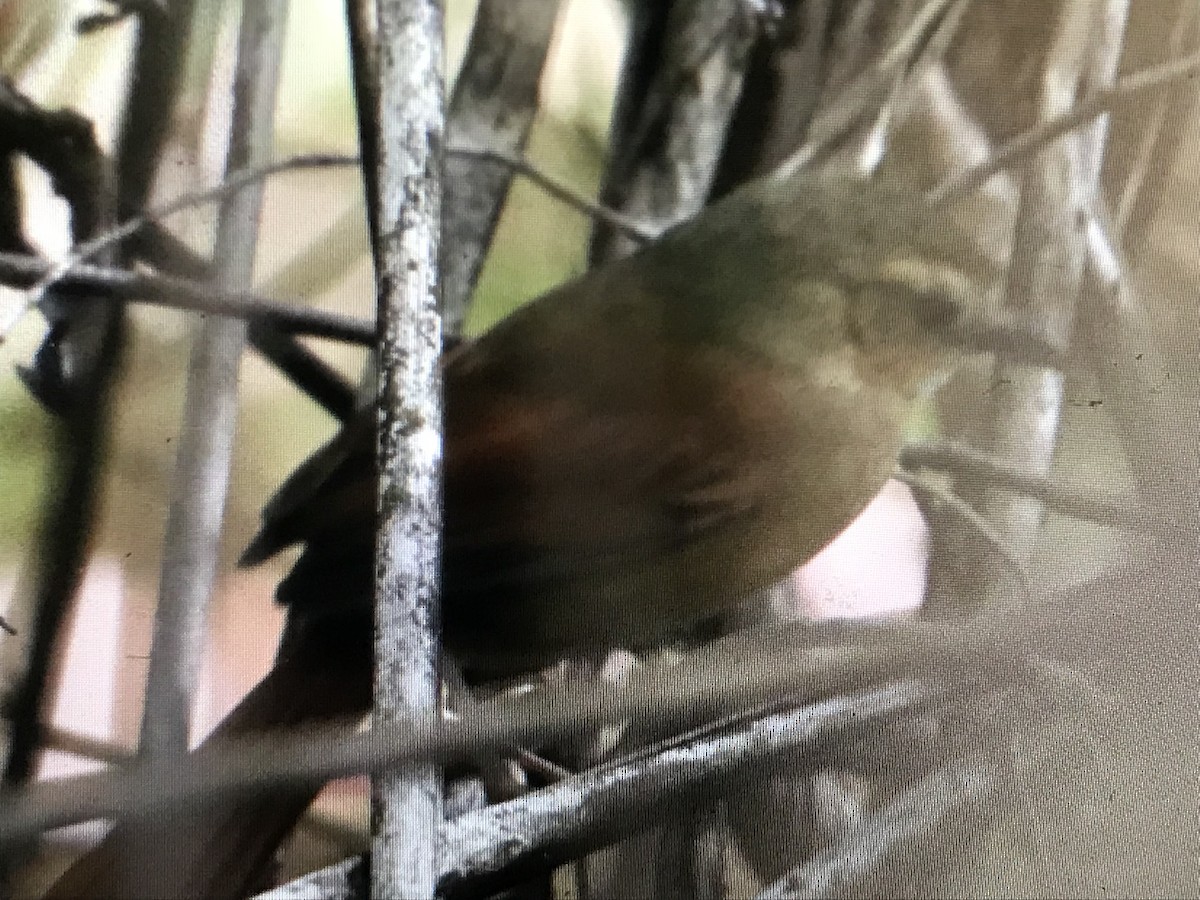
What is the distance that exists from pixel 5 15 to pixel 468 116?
0.27 m

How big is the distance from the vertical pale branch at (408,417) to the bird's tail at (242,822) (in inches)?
1.0

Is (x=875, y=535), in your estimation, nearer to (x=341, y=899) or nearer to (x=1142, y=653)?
(x=1142, y=653)

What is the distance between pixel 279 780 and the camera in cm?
53

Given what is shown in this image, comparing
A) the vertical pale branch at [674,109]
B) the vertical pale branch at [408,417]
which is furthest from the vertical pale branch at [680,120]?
the vertical pale branch at [408,417]

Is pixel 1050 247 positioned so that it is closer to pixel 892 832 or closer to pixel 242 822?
pixel 892 832

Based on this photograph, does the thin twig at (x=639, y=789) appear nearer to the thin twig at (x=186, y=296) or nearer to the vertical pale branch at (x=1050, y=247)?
the vertical pale branch at (x=1050, y=247)

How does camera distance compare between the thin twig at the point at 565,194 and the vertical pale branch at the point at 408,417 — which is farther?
the thin twig at the point at 565,194

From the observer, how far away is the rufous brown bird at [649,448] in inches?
21.9

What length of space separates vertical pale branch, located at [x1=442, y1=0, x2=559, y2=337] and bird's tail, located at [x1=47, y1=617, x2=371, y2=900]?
211 millimetres

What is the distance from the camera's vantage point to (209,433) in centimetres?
58

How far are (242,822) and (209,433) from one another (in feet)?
0.68

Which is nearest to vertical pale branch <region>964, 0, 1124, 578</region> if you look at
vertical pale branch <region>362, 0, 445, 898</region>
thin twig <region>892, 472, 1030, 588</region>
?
thin twig <region>892, 472, 1030, 588</region>

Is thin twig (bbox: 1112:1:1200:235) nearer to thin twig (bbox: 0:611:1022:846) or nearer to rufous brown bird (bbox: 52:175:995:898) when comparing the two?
rufous brown bird (bbox: 52:175:995:898)

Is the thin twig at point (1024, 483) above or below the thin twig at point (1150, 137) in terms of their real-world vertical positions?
below
